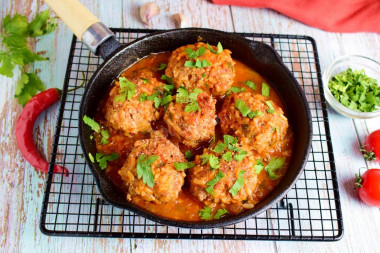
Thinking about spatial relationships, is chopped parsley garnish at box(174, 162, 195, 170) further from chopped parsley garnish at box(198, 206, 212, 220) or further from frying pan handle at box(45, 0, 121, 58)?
frying pan handle at box(45, 0, 121, 58)

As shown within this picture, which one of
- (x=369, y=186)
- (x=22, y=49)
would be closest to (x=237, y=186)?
(x=369, y=186)

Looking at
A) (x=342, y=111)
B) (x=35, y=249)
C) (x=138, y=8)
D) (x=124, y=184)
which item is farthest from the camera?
(x=138, y=8)

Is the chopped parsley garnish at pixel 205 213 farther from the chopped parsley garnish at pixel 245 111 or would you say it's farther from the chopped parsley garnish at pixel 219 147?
the chopped parsley garnish at pixel 245 111

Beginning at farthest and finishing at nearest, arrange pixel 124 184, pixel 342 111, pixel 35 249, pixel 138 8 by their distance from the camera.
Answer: pixel 138 8
pixel 342 111
pixel 35 249
pixel 124 184

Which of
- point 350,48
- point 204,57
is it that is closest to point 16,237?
point 204,57

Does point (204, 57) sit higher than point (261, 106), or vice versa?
point (204, 57)

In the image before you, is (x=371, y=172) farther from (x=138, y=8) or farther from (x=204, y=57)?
A: (x=138, y=8)

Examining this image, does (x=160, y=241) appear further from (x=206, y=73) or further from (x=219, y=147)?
(x=206, y=73)
